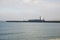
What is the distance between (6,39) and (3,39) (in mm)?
310

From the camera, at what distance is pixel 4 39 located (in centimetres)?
1183

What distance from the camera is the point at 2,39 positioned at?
11.8 meters

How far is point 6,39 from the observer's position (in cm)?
1182

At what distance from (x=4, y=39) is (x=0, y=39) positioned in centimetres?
41

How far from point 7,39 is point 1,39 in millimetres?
661

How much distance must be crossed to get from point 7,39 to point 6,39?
17 centimetres

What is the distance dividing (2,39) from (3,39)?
13 centimetres

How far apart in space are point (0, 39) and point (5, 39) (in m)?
0.51

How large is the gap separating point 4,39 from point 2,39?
0.21m

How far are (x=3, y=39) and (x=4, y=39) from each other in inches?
4.0

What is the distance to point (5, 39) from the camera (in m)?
11.9

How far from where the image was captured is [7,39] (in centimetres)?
1171
